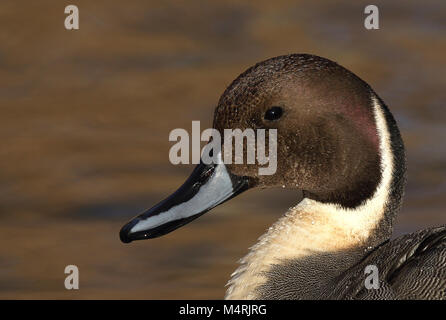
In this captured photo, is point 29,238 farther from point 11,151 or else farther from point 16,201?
point 11,151

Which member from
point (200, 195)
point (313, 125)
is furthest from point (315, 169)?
point (200, 195)

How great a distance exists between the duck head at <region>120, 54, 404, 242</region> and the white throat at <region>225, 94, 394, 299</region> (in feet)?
0.06

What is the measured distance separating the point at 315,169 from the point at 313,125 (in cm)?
15

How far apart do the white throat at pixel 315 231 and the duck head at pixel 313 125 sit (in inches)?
0.7

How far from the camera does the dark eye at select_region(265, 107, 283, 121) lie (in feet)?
13.3

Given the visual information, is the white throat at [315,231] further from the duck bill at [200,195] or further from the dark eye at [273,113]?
the dark eye at [273,113]

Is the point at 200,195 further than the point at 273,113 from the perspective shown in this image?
Yes

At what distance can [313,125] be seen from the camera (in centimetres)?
406

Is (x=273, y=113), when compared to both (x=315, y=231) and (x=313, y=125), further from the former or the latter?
(x=315, y=231)

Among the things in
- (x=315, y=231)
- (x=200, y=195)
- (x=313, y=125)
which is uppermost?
(x=313, y=125)

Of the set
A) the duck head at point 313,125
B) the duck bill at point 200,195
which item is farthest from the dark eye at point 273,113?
the duck bill at point 200,195

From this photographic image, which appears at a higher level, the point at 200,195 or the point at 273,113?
the point at 273,113

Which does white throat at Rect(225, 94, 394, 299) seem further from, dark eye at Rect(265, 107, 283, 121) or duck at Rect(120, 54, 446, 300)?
dark eye at Rect(265, 107, 283, 121)
